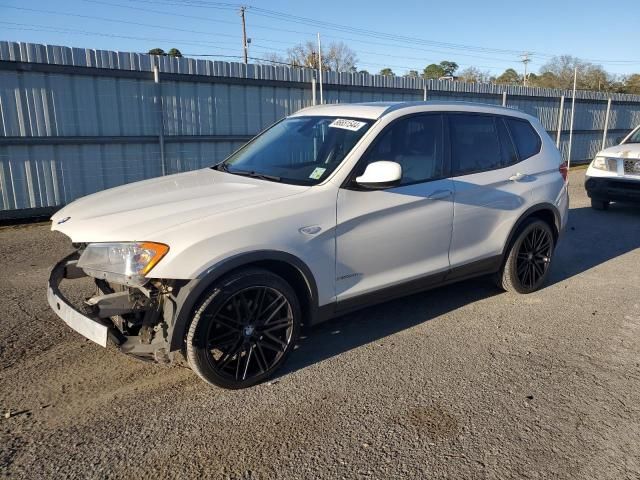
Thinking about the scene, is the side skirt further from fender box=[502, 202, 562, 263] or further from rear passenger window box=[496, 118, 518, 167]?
rear passenger window box=[496, 118, 518, 167]

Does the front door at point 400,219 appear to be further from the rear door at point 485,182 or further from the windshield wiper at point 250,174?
the windshield wiper at point 250,174

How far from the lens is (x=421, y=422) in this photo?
10.3ft

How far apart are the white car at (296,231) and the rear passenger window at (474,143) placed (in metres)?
0.02

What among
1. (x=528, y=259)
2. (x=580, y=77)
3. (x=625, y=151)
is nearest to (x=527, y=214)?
(x=528, y=259)

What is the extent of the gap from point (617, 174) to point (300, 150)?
7.63m

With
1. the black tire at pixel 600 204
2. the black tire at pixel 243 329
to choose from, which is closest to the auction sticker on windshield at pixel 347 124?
the black tire at pixel 243 329

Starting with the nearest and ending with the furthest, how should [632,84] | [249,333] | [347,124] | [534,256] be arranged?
1. [249,333]
2. [347,124]
3. [534,256]
4. [632,84]

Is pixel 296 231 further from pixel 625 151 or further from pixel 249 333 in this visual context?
pixel 625 151

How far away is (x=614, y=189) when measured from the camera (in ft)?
31.3

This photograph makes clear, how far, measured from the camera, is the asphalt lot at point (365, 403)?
276 centimetres

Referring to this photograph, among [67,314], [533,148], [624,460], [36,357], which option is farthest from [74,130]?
[624,460]

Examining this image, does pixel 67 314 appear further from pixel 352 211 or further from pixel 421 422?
pixel 421 422

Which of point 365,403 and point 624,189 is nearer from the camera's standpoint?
point 365,403

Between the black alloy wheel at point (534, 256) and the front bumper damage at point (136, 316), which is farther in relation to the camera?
the black alloy wheel at point (534, 256)
